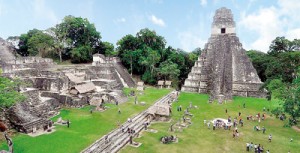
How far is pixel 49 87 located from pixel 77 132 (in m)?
10.3

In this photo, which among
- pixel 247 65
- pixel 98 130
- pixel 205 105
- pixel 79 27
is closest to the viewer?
pixel 98 130

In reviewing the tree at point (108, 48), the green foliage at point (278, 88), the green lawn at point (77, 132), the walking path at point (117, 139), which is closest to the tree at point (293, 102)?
the green foliage at point (278, 88)

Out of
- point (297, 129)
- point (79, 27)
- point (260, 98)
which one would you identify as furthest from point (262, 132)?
point (79, 27)

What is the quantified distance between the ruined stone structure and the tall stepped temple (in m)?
10.9

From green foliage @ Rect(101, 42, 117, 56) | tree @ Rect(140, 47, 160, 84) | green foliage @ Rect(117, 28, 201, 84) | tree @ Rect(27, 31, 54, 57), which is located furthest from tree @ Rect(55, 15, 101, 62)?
tree @ Rect(140, 47, 160, 84)

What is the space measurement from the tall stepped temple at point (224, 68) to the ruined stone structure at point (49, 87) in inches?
428

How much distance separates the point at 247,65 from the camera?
33219 mm

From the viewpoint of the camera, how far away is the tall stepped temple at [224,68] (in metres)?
30.8

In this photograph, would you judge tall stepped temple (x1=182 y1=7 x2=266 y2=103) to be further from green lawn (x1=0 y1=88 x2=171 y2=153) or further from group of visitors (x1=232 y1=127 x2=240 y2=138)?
green lawn (x1=0 y1=88 x2=171 y2=153)

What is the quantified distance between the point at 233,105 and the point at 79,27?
3132 centimetres

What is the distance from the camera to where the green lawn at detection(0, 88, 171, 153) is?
588 inches

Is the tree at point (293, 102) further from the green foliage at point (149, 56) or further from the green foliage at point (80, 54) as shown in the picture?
the green foliage at point (80, 54)

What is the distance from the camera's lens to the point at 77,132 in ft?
57.9

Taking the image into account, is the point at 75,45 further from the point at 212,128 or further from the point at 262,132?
the point at 262,132
